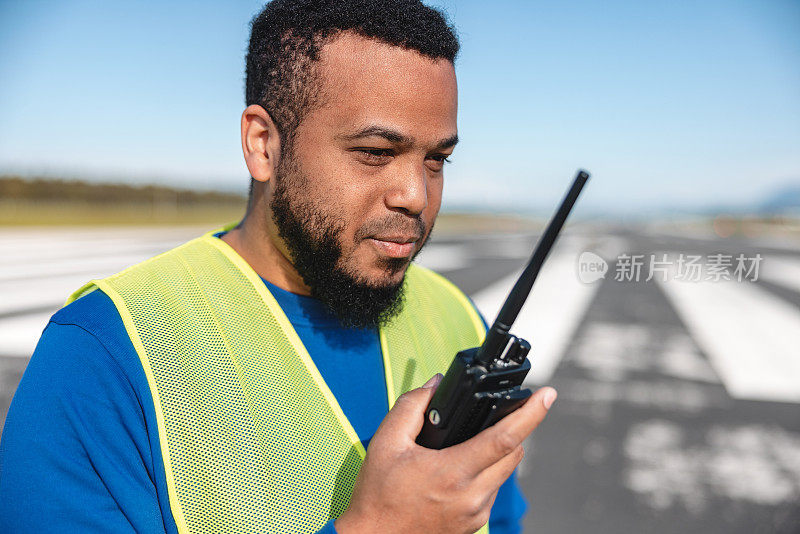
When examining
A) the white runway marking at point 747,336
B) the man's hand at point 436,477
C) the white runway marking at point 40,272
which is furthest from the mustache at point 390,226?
the white runway marking at point 40,272

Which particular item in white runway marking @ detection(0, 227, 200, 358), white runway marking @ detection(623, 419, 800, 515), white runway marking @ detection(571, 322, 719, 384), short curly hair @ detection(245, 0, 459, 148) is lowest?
white runway marking @ detection(0, 227, 200, 358)

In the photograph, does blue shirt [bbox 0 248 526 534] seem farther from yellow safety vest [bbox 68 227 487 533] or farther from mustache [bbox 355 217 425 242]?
mustache [bbox 355 217 425 242]

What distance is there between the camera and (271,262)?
61.0 inches

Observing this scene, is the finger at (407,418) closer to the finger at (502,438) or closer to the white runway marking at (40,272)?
the finger at (502,438)

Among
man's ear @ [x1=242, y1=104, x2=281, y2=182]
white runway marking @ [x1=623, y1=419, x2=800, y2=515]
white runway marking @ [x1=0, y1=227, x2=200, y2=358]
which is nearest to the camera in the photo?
man's ear @ [x1=242, y1=104, x2=281, y2=182]

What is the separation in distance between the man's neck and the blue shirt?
0.43 m

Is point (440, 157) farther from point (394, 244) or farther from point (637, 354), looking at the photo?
point (637, 354)

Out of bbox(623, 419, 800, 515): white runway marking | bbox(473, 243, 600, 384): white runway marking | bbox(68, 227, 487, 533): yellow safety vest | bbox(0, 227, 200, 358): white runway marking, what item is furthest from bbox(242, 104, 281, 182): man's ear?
bbox(0, 227, 200, 358): white runway marking

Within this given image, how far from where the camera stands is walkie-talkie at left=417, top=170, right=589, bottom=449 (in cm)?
98

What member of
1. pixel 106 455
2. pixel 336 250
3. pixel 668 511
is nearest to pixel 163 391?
pixel 106 455

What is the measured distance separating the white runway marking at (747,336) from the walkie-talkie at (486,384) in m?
5.86

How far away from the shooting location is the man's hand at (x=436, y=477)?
→ 36.6 inches

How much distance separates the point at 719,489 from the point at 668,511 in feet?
1.90

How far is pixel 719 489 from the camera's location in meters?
3.90
